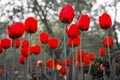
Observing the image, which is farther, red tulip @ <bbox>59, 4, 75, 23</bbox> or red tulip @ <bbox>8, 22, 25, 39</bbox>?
red tulip @ <bbox>59, 4, 75, 23</bbox>

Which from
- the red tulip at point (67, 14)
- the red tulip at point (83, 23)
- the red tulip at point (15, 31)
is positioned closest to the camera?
the red tulip at point (15, 31)

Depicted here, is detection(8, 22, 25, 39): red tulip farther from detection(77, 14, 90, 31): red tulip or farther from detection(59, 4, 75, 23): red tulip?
detection(77, 14, 90, 31): red tulip

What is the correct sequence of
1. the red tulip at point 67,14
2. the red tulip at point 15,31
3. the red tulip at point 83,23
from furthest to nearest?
the red tulip at point 83,23, the red tulip at point 67,14, the red tulip at point 15,31

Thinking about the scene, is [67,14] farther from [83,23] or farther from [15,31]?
[15,31]

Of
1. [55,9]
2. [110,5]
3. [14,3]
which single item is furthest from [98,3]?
[14,3]

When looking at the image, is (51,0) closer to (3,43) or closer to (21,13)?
(21,13)

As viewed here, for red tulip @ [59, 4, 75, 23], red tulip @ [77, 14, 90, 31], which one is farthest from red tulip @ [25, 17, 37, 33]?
red tulip @ [77, 14, 90, 31]

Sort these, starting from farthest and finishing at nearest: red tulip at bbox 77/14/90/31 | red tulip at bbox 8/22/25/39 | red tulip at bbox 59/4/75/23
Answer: red tulip at bbox 77/14/90/31 < red tulip at bbox 59/4/75/23 < red tulip at bbox 8/22/25/39

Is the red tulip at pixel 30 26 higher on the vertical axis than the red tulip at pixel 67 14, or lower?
lower

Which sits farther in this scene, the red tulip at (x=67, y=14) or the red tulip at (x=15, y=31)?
the red tulip at (x=67, y=14)

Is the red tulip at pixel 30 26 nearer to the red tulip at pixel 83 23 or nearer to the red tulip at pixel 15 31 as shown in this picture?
the red tulip at pixel 15 31

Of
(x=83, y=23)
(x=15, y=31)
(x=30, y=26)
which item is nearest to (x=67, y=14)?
(x=83, y=23)

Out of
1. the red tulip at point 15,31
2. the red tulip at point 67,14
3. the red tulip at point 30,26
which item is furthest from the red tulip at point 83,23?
the red tulip at point 15,31

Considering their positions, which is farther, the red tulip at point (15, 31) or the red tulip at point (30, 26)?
the red tulip at point (30, 26)
